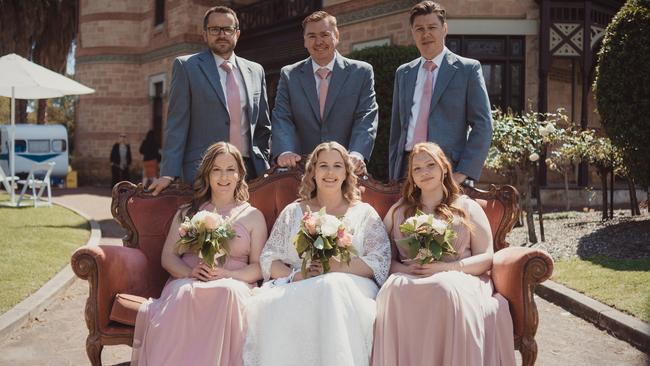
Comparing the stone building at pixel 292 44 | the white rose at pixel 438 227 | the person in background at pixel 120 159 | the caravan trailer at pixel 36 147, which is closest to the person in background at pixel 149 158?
the person in background at pixel 120 159

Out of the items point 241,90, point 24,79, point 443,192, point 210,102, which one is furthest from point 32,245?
point 443,192

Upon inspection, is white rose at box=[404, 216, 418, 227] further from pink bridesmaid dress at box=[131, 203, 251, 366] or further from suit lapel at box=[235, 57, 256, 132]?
suit lapel at box=[235, 57, 256, 132]

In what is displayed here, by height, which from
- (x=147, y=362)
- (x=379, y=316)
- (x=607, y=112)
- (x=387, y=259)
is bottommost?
(x=147, y=362)

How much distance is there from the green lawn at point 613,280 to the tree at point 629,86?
2011mm

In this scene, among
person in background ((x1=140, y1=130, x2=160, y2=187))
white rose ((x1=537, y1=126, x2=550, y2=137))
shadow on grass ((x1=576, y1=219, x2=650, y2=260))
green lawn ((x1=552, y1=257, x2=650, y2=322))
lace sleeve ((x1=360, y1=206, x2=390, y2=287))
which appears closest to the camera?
lace sleeve ((x1=360, y1=206, x2=390, y2=287))

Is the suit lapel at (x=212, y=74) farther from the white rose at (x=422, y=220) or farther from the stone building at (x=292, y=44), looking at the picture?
the stone building at (x=292, y=44)

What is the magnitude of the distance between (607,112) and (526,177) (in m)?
1.47

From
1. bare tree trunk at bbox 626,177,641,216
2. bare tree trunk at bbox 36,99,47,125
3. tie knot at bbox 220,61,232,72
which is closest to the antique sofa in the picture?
tie knot at bbox 220,61,232,72

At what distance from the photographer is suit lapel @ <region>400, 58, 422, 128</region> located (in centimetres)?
464

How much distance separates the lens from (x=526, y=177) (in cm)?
896

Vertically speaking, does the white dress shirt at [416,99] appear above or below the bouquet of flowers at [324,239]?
above

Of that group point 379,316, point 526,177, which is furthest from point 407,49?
point 379,316

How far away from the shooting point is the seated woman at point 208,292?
3.30 metres

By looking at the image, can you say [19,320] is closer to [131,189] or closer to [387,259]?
[131,189]
